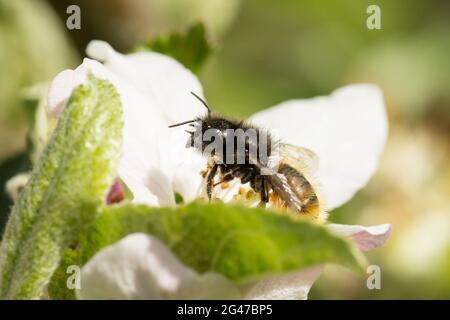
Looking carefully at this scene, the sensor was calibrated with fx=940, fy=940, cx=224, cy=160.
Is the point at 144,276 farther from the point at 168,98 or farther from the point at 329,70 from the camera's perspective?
the point at 329,70

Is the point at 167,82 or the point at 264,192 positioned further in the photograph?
the point at 167,82

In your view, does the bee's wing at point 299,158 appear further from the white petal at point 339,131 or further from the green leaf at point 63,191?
the green leaf at point 63,191

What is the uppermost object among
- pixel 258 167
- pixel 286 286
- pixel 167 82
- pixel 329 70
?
pixel 329 70

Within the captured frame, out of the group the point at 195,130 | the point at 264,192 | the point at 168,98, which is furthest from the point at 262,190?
the point at 168,98
